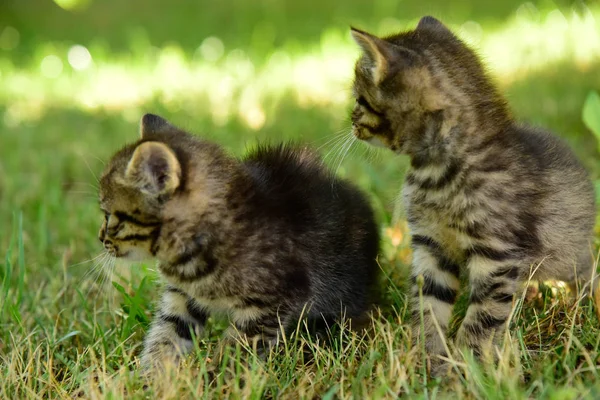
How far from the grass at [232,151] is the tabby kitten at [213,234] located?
17cm

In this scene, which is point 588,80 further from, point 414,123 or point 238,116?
point 414,123

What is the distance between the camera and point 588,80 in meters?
6.98

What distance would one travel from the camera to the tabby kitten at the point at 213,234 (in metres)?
3.17

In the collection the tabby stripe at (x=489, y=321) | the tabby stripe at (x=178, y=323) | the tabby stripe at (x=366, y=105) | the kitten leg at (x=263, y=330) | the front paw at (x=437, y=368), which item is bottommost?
A: the front paw at (x=437, y=368)

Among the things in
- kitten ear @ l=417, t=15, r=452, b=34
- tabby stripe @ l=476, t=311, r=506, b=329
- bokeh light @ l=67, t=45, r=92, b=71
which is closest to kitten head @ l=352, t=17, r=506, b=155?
kitten ear @ l=417, t=15, r=452, b=34

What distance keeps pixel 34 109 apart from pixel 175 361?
509cm

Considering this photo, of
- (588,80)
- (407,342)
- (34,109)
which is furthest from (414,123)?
(34,109)

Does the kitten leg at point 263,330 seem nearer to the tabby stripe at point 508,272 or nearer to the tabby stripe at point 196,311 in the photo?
the tabby stripe at point 196,311

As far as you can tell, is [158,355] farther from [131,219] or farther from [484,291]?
[484,291]

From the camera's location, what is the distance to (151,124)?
3572 millimetres

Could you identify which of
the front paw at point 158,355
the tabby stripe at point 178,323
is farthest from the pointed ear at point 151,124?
the front paw at point 158,355

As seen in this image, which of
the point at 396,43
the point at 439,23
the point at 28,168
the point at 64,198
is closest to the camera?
the point at 396,43

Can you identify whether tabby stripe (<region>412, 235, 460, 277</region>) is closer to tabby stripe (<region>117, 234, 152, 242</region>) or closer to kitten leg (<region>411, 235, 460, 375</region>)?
kitten leg (<region>411, 235, 460, 375</region>)

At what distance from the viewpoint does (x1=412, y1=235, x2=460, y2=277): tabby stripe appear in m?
3.48
